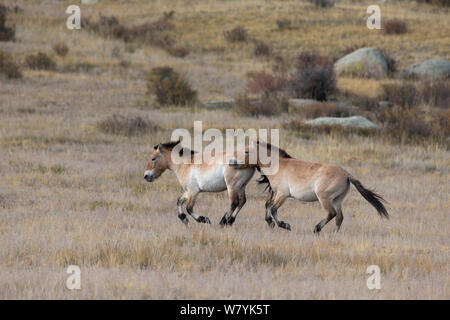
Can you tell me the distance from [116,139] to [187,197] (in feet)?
24.8

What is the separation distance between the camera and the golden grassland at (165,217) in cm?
602

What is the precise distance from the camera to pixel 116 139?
1627 cm

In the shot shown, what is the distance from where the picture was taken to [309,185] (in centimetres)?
857

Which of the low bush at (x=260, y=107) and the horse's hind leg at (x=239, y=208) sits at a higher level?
the low bush at (x=260, y=107)

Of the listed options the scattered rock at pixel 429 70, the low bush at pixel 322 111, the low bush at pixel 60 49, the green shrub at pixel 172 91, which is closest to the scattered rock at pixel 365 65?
the scattered rock at pixel 429 70

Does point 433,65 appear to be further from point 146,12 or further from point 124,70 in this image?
point 146,12

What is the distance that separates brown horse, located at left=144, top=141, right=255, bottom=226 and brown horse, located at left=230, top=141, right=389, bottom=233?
19 centimetres

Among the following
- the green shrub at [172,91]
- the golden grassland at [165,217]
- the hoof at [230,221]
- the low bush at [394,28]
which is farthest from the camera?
the low bush at [394,28]

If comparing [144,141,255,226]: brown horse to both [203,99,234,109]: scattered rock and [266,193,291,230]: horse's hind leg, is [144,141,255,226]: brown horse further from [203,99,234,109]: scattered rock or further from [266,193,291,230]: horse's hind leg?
[203,99,234,109]: scattered rock

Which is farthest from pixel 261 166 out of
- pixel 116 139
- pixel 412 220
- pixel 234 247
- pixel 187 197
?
pixel 116 139

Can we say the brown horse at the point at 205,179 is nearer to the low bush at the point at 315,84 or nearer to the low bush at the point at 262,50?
the low bush at the point at 315,84

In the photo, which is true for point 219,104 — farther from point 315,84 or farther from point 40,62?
point 40,62

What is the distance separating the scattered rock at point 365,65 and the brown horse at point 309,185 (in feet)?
70.0

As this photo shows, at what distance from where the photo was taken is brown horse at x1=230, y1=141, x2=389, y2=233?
8492 mm
